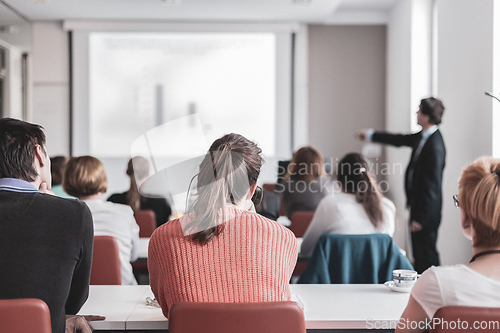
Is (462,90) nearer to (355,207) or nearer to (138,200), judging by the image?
(355,207)

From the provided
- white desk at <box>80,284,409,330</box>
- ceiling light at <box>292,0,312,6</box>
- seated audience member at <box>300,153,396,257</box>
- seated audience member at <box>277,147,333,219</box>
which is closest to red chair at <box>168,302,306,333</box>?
white desk at <box>80,284,409,330</box>

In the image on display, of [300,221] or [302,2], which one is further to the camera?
[302,2]

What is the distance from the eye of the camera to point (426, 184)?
330cm

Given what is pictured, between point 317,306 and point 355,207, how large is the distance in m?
0.91

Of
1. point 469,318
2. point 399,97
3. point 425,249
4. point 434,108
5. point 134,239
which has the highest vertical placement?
point 399,97

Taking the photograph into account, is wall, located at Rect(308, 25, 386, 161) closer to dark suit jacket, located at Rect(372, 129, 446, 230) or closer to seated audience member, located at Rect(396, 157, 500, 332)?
dark suit jacket, located at Rect(372, 129, 446, 230)

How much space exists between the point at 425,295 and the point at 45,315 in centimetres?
95

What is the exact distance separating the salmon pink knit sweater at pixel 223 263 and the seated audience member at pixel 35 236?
9.7 inches

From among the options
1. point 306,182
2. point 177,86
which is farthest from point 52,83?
point 306,182

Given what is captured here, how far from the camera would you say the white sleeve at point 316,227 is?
2.31m

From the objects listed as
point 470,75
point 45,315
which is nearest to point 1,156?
point 45,315

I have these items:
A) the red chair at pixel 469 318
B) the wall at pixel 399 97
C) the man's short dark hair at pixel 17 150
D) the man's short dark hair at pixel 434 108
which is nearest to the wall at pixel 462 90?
the man's short dark hair at pixel 434 108

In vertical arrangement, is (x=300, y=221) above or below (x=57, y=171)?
below

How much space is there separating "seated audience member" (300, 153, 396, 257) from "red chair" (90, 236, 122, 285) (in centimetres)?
103
